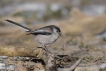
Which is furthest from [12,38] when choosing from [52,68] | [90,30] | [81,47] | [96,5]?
[96,5]

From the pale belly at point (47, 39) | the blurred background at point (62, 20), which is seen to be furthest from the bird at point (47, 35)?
the blurred background at point (62, 20)

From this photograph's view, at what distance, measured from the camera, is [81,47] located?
9.75 m

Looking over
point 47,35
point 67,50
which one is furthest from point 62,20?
point 47,35

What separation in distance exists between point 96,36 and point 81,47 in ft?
10.9

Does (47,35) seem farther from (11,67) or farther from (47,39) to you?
(11,67)

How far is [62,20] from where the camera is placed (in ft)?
51.9

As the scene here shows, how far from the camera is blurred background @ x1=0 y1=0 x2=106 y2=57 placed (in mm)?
11197

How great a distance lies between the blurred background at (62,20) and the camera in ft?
36.7

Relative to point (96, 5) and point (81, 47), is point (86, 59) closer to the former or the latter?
point (81, 47)

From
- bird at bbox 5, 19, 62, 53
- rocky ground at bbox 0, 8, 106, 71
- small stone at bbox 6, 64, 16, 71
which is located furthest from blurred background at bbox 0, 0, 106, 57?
small stone at bbox 6, 64, 16, 71

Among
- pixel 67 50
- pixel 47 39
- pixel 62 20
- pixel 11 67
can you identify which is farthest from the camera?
pixel 62 20

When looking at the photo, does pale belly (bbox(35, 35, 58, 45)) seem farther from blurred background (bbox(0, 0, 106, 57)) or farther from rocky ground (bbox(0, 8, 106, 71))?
blurred background (bbox(0, 0, 106, 57))

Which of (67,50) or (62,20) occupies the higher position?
(62,20)

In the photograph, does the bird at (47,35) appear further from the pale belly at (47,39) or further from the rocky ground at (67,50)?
the rocky ground at (67,50)
